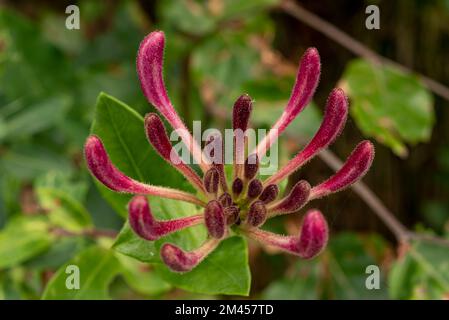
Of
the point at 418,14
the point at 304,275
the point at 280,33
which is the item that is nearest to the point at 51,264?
the point at 304,275

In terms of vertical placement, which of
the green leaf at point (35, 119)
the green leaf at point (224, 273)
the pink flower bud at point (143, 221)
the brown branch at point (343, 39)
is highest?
the brown branch at point (343, 39)

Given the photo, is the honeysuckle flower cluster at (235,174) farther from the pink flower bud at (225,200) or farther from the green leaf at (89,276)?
the green leaf at (89,276)

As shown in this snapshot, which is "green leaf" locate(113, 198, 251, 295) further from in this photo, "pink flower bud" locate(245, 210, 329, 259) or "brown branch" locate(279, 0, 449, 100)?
"brown branch" locate(279, 0, 449, 100)

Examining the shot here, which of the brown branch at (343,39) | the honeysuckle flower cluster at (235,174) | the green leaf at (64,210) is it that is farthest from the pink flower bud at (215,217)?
the brown branch at (343,39)

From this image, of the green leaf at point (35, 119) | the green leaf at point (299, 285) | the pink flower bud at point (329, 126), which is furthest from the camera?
the green leaf at point (35, 119)

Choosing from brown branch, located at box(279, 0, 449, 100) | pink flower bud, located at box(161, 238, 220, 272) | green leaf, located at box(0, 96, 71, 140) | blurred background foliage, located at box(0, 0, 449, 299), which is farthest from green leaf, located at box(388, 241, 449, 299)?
green leaf, located at box(0, 96, 71, 140)

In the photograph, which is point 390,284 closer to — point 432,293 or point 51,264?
point 432,293
